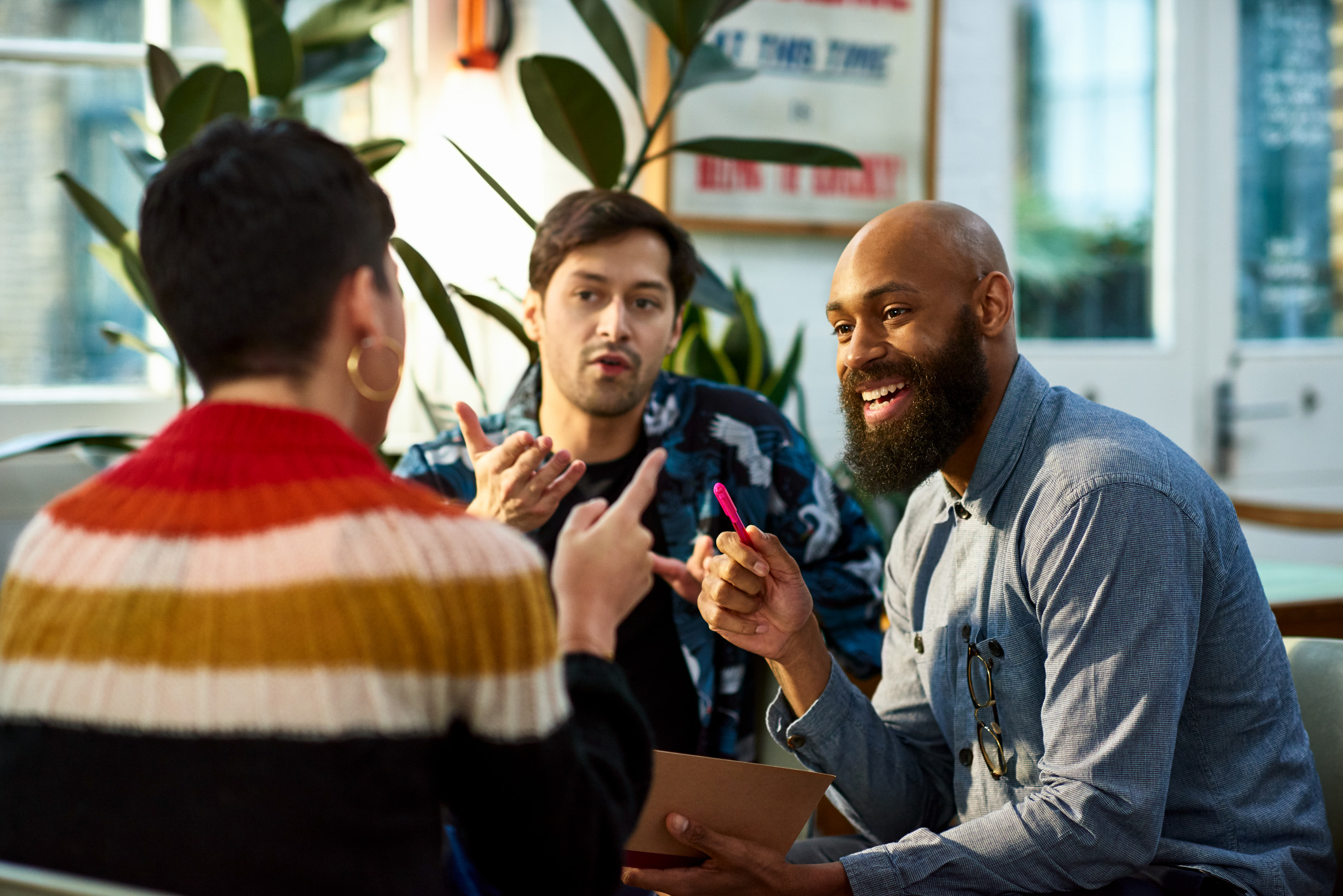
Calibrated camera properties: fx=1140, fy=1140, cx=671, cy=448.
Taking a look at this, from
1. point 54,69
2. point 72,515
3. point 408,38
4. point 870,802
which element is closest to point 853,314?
point 870,802

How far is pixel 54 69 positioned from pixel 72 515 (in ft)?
→ 8.05

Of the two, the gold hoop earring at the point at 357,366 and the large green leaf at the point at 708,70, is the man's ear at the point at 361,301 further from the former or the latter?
the large green leaf at the point at 708,70

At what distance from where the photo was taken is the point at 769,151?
85.6 inches

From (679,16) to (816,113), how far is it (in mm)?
999

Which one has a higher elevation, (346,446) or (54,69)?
(54,69)

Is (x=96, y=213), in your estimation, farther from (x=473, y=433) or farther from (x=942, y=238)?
(x=942, y=238)

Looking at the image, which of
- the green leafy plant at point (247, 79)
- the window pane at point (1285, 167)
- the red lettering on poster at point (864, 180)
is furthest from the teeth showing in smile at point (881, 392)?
the window pane at point (1285, 167)

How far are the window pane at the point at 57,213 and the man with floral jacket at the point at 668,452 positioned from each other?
4.25 ft

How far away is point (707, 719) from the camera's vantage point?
181 centimetres

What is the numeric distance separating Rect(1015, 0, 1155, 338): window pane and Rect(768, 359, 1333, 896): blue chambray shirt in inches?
97.8

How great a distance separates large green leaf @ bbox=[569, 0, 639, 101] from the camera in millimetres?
2143

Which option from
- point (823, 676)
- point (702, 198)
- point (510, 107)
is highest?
point (510, 107)

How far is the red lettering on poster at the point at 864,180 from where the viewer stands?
3043 mm

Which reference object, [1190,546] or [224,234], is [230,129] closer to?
[224,234]
